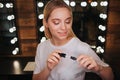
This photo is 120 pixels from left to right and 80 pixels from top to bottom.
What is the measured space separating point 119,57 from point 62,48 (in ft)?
9.77

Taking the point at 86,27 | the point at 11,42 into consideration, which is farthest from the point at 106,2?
the point at 11,42

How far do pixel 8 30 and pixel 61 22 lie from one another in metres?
2.88

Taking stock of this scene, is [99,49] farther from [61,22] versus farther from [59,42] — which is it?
[61,22]

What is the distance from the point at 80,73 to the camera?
136 cm

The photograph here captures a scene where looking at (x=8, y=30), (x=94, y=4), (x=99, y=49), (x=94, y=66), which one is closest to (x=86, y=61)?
(x=94, y=66)

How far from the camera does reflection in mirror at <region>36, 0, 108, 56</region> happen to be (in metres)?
3.86

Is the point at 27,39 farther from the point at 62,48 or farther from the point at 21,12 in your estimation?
the point at 62,48

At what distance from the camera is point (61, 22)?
1303 millimetres

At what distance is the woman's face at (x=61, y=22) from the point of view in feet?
4.27

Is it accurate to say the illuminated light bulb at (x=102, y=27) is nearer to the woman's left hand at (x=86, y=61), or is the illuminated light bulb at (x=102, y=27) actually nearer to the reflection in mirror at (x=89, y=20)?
the reflection in mirror at (x=89, y=20)

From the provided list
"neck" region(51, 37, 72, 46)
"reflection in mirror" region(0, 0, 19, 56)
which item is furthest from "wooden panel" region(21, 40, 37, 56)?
"neck" region(51, 37, 72, 46)

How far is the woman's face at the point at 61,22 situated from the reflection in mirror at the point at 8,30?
2.72m

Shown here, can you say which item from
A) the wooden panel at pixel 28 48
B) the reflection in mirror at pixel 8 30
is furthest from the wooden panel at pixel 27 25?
the reflection in mirror at pixel 8 30

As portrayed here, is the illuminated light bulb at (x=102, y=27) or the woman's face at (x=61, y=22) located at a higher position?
the woman's face at (x=61, y=22)
